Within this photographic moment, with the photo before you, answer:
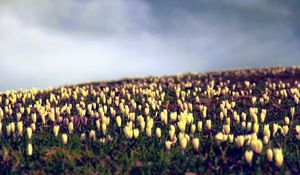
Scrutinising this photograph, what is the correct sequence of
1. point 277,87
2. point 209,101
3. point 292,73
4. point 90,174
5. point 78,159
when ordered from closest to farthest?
point 90,174
point 78,159
point 209,101
point 277,87
point 292,73

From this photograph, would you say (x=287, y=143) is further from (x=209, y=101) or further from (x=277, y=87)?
(x=277, y=87)

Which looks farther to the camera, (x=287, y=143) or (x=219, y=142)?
(x=287, y=143)

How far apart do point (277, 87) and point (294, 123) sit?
7.32m

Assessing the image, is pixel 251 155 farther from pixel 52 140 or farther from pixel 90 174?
pixel 52 140

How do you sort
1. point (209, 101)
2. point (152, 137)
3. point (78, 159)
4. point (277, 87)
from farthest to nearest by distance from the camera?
point (277, 87) → point (209, 101) → point (152, 137) → point (78, 159)

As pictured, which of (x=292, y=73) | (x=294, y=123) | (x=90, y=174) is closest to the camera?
(x=90, y=174)

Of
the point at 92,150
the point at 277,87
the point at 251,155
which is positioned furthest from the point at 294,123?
the point at 277,87

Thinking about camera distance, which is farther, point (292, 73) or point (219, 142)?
point (292, 73)

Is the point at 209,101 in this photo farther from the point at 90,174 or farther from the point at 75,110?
the point at 90,174

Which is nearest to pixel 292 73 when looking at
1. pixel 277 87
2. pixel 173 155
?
pixel 277 87

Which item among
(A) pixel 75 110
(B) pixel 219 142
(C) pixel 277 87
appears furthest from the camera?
(C) pixel 277 87

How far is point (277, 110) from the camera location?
11.7 m

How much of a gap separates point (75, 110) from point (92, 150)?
4.45m

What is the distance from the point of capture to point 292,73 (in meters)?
21.8
